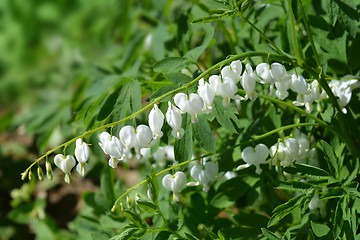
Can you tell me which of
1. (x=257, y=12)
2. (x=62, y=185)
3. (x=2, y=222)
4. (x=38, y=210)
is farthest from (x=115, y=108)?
(x=62, y=185)

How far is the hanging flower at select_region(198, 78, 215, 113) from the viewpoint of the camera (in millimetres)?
1351

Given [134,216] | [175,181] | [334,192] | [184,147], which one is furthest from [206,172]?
[334,192]

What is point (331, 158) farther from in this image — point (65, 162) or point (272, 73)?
point (65, 162)

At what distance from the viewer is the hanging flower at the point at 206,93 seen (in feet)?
4.43

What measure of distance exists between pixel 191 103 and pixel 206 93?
0.19 ft

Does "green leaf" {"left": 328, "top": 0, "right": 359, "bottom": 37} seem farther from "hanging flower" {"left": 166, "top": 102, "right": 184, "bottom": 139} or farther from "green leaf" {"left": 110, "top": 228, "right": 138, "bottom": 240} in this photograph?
"green leaf" {"left": 110, "top": 228, "right": 138, "bottom": 240}

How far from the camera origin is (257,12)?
2.05m

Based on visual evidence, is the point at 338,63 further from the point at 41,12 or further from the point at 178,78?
the point at 41,12

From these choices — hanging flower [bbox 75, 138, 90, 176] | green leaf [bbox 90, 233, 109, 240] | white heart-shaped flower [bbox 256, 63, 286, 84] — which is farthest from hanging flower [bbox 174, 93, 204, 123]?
green leaf [bbox 90, 233, 109, 240]

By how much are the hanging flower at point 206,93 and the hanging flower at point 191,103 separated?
17 mm

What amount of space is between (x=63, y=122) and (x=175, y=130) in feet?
4.84

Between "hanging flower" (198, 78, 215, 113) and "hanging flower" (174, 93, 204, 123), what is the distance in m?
0.02

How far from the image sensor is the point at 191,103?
4.38 ft

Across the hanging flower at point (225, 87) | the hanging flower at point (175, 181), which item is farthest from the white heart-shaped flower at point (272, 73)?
the hanging flower at point (175, 181)
